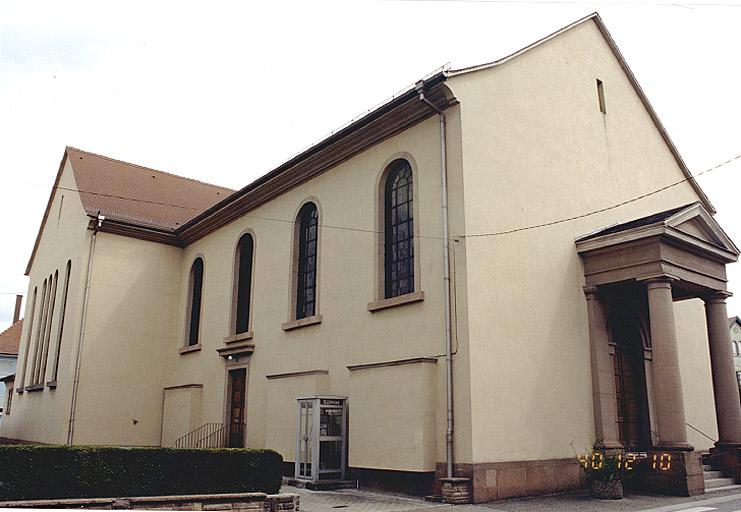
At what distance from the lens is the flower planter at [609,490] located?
12.2 metres

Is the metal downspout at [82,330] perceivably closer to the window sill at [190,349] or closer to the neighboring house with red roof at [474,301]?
the neighboring house with red roof at [474,301]

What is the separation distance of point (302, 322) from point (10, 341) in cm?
3753

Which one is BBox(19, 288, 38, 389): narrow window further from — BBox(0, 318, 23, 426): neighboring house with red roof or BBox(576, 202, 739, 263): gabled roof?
BBox(576, 202, 739, 263): gabled roof

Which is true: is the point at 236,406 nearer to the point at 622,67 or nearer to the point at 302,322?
the point at 302,322

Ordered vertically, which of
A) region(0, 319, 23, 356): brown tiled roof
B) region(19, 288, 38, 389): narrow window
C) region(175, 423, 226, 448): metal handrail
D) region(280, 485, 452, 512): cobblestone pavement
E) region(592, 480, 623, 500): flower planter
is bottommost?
region(280, 485, 452, 512): cobblestone pavement

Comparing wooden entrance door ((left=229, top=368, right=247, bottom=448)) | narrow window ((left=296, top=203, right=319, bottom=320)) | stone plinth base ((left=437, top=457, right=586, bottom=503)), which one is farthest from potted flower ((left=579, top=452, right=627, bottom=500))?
wooden entrance door ((left=229, top=368, right=247, bottom=448))

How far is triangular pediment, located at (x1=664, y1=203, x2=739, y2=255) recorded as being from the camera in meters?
14.1

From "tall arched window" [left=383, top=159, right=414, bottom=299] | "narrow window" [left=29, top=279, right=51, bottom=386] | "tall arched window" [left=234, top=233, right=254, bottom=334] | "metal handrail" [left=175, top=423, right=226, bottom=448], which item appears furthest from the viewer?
"narrow window" [left=29, top=279, right=51, bottom=386]

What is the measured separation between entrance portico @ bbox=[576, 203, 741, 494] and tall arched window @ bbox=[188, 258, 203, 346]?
13704mm

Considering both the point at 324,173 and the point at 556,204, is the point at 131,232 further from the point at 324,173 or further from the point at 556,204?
the point at 556,204

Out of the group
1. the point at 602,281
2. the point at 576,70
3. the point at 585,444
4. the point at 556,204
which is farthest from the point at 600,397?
the point at 576,70

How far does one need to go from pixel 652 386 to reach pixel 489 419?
6.30 metres

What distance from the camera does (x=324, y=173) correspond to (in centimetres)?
1750

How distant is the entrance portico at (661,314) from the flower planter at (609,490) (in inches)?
49.1
